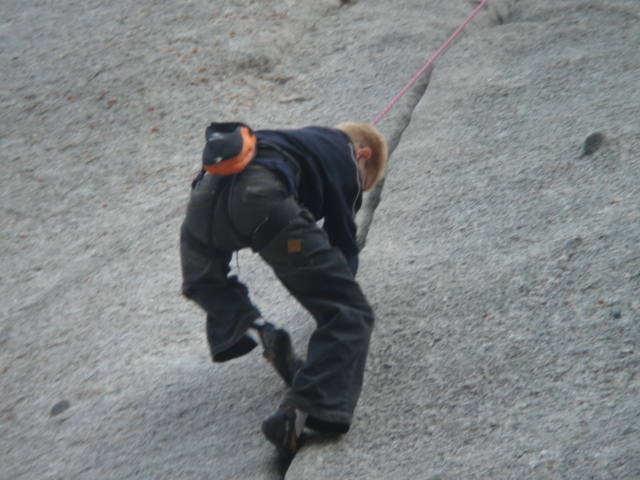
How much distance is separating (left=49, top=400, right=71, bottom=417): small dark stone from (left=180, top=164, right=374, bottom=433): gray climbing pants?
116 cm

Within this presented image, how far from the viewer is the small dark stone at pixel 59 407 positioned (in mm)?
3948

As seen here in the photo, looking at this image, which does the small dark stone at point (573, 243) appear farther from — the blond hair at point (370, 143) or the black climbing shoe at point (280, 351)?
the black climbing shoe at point (280, 351)

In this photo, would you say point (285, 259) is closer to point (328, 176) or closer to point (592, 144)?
point (328, 176)

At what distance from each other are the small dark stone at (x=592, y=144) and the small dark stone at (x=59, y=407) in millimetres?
2761

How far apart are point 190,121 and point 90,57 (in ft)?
4.36

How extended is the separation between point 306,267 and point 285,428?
22.0 inches

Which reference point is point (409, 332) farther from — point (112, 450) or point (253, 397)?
point (112, 450)

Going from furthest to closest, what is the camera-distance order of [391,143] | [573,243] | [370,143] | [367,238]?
[391,143] → [367,238] → [573,243] → [370,143]

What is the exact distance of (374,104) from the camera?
593cm

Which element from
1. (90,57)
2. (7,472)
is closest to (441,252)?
(7,472)

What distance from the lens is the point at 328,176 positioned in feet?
11.2

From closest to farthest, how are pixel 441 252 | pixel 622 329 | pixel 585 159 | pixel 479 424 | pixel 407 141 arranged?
1. pixel 479 424
2. pixel 622 329
3. pixel 441 252
4. pixel 585 159
5. pixel 407 141

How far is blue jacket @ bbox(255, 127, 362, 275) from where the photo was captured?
340cm

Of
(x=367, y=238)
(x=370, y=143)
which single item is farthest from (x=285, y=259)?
(x=367, y=238)
